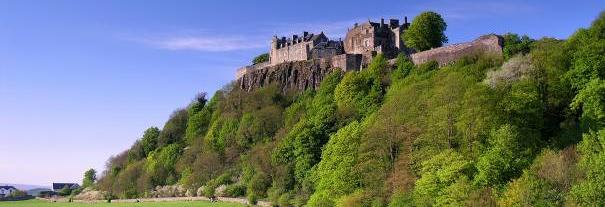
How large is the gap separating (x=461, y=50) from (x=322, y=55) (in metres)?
27.0

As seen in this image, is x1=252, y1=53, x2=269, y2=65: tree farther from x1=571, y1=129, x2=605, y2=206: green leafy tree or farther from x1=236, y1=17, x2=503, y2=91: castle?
x1=571, y1=129, x2=605, y2=206: green leafy tree

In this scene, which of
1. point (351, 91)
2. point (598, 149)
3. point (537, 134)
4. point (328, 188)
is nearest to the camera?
point (598, 149)

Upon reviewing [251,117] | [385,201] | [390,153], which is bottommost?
[385,201]

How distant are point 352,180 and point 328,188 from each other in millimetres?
2976

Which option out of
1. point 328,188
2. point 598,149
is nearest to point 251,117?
point 328,188

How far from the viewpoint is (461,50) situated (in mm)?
67562

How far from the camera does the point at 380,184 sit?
5075 centimetres

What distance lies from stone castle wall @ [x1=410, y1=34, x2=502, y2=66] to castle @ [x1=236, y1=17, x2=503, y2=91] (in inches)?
3.8

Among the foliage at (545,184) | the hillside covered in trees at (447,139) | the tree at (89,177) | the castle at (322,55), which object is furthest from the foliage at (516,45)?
the tree at (89,177)

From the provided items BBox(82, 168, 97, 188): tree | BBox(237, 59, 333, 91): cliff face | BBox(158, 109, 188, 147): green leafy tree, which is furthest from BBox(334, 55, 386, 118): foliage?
BBox(82, 168, 97, 188): tree

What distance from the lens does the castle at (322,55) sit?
268 ft

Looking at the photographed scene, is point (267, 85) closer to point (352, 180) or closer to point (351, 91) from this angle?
point (351, 91)

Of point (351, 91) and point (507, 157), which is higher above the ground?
point (351, 91)

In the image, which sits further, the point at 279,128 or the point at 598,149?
the point at 279,128
